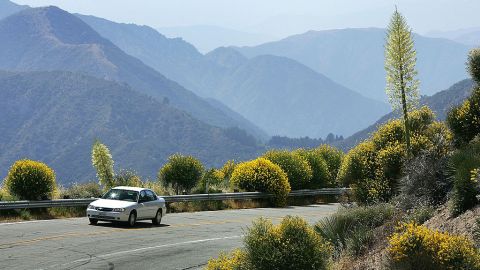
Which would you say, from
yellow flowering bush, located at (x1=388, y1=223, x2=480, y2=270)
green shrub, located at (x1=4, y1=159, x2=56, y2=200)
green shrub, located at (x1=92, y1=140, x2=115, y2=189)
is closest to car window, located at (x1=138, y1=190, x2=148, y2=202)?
green shrub, located at (x1=4, y1=159, x2=56, y2=200)

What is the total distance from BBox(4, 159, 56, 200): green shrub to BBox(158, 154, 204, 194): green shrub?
33.2ft

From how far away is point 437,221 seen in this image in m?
12.0

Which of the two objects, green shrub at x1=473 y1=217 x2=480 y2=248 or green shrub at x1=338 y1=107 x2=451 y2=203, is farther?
green shrub at x1=338 y1=107 x2=451 y2=203

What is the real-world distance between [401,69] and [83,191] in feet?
53.2

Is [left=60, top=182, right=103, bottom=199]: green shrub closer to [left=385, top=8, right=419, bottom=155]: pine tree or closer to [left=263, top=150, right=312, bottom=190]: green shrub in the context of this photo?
[left=263, top=150, right=312, bottom=190]: green shrub

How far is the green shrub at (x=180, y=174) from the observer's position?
3584cm

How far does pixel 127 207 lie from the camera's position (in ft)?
72.4

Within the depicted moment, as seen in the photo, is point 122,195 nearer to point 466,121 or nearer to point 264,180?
point 466,121

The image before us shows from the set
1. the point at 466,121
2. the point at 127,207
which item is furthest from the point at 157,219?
the point at 466,121

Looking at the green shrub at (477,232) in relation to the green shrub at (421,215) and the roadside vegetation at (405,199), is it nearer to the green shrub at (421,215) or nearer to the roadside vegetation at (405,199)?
the roadside vegetation at (405,199)

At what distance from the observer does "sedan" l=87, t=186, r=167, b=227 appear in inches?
861

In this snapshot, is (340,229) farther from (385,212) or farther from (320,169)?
(320,169)

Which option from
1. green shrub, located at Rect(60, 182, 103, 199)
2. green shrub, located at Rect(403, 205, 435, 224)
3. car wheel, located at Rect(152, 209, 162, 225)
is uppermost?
green shrub, located at Rect(60, 182, 103, 199)

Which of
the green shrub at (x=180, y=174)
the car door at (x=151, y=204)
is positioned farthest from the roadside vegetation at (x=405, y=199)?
the green shrub at (x=180, y=174)
